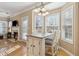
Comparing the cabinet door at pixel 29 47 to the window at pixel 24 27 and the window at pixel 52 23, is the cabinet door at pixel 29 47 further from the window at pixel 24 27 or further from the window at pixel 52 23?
the window at pixel 52 23

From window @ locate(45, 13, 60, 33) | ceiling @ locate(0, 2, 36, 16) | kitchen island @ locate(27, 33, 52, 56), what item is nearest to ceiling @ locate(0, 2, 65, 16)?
ceiling @ locate(0, 2, 36, 16)

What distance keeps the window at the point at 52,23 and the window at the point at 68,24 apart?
0.39ft

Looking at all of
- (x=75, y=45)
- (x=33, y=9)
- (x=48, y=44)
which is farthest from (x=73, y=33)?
(x=33, y=9)

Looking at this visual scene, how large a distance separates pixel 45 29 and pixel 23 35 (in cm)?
42

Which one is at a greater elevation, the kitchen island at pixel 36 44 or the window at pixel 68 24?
the window at pixel 68 24

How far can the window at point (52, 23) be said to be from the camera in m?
1.81

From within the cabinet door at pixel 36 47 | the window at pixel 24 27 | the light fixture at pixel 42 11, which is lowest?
the cabinet door at pixel 36 47

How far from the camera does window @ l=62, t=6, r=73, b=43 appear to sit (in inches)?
68.2

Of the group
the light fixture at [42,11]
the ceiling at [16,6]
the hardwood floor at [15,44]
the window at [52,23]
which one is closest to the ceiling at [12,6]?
the ceiling at [16,6]

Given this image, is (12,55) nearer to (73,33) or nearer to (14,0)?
(14,0)

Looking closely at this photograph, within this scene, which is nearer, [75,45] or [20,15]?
[75,45]

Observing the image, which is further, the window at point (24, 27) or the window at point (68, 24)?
the window at point (24, 27)

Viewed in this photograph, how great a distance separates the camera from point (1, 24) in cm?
187

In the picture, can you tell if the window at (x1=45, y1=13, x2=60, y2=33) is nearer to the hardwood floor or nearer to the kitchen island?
the kitchen island
